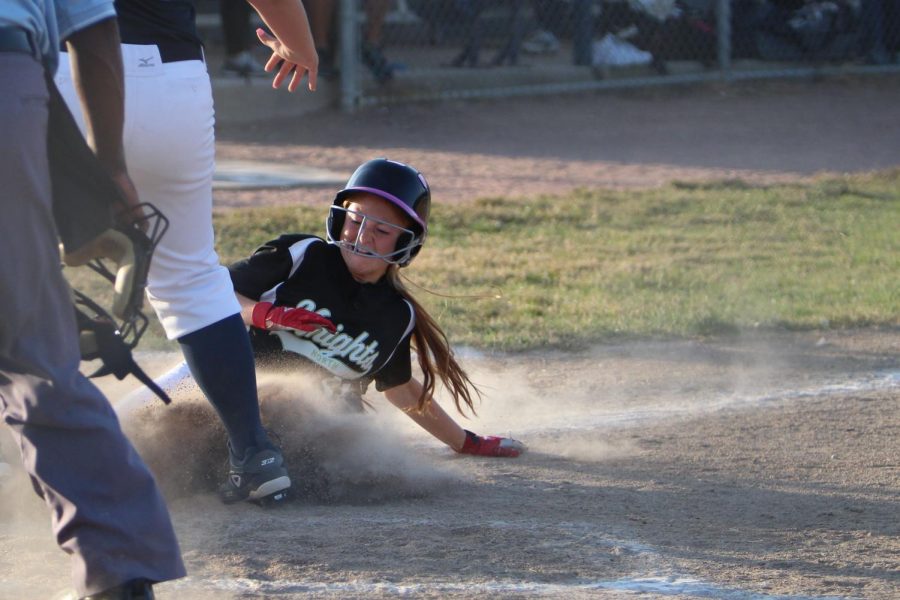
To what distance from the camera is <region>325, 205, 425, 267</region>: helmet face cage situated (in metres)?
3.73

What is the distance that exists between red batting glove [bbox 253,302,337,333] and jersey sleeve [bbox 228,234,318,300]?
110 millimetres

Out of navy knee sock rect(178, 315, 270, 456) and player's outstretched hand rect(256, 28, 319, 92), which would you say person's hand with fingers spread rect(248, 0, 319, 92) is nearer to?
player's outstretched hand rect(256, 28, 319, 92)

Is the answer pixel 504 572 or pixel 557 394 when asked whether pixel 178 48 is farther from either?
pixel 557 394

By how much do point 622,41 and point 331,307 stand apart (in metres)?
9.52

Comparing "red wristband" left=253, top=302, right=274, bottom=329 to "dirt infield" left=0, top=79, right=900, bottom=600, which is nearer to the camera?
"dirt infield" left=0, top=79, right=900, bottom=600

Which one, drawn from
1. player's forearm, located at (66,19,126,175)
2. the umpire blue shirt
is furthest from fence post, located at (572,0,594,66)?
the umpire blue shirt

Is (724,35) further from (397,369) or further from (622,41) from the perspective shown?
(397,369)

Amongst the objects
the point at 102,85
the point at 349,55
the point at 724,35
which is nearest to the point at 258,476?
the point at 102,85

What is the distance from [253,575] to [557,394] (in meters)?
2.10

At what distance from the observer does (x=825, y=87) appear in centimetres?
1298

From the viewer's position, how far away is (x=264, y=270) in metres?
3.77

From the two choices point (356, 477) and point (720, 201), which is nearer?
point (356, 477)

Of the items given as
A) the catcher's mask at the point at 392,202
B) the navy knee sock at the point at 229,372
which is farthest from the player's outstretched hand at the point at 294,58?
the navy knee sock at the point at 229,372

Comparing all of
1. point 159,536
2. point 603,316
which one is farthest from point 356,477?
point 603,316
